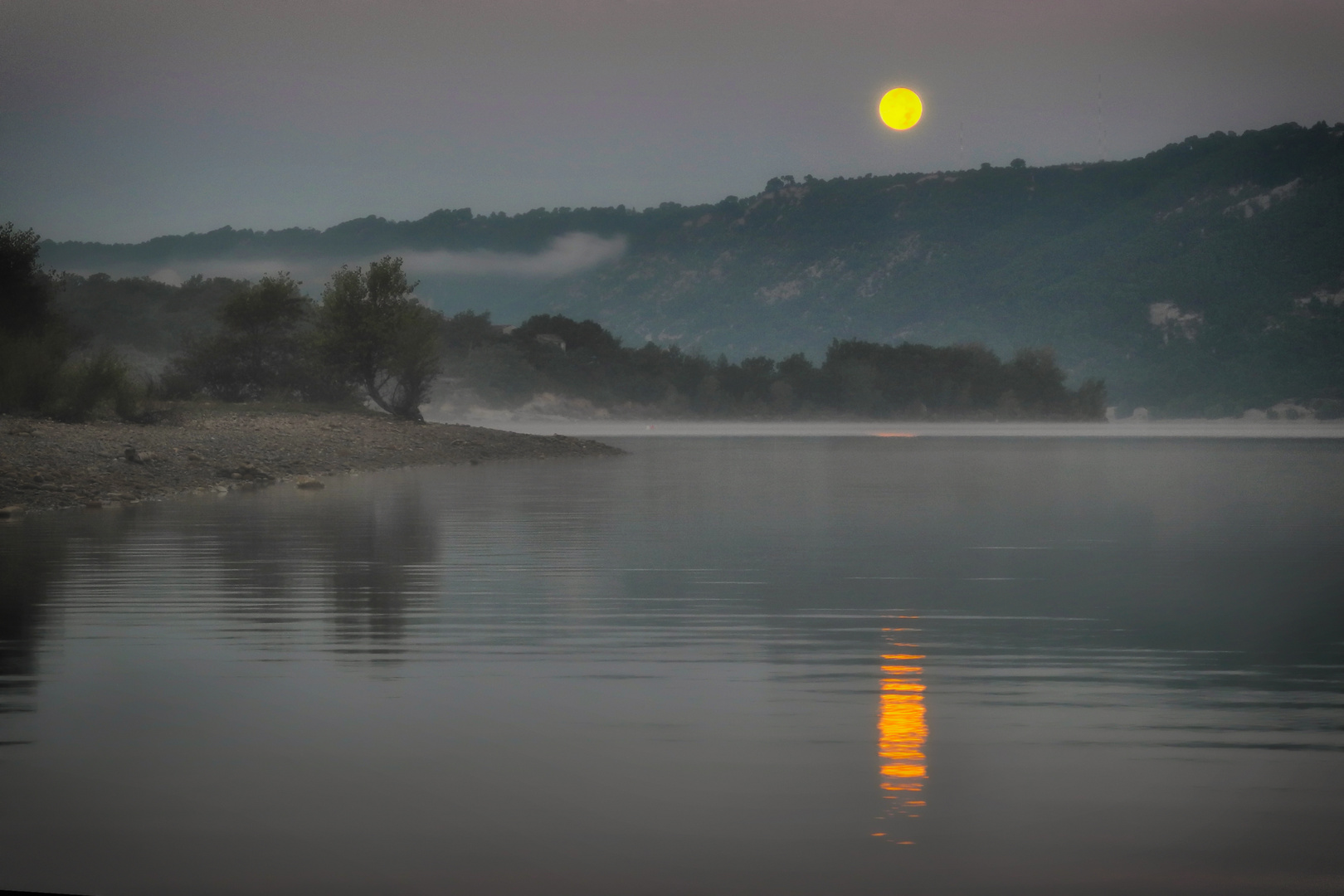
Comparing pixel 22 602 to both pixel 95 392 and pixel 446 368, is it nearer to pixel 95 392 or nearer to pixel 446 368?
pixel 95 392

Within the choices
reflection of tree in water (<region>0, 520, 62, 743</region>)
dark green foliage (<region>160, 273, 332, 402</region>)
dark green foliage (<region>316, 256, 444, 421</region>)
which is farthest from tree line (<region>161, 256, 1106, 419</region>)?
reflection of tree in water (<region>0, 520, 62, 743</region>)

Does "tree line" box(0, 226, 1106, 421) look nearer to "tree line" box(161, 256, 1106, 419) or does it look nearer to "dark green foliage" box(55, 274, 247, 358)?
"tree line" box(161, 256, 1106, 419)

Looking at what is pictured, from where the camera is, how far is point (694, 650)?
9328 millimetres

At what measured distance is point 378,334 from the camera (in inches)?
2136

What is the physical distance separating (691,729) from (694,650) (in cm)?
239

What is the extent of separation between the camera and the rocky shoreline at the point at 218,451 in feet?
78.4

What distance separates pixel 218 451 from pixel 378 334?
862 inches

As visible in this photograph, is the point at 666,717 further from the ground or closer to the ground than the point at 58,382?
closer to the ground

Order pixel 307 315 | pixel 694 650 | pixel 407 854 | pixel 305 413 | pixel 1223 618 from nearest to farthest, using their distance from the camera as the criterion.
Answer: pixel 407 854
pixel 694 650
pixel 1223 618
pixel 305 413
pixel 307 315

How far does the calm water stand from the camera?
5008 millimetres

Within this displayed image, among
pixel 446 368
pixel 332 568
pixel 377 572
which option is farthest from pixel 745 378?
pixel 377 572

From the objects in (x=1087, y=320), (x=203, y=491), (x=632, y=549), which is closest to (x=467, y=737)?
(x=632, y=549)

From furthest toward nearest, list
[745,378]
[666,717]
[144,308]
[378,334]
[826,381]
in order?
1. [745,378]
2. [826,381]
3. [144,308]
4. [378,334]
5. [666,717]

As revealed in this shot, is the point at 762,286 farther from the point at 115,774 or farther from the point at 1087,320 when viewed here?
the point at 115,774
